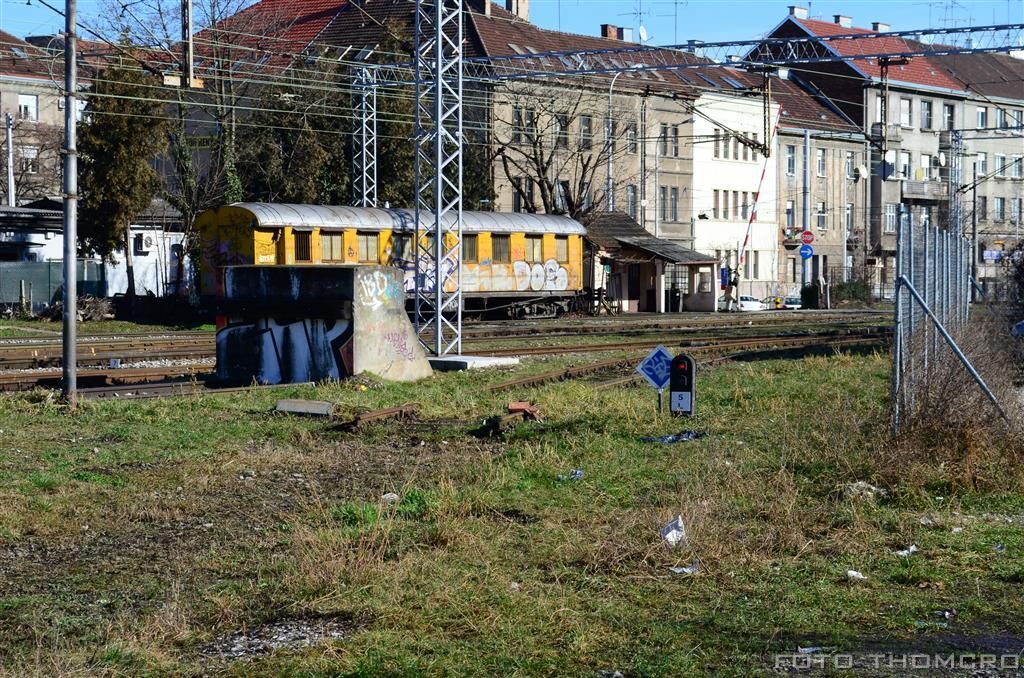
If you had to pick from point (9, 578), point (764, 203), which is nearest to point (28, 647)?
point (9, 578)

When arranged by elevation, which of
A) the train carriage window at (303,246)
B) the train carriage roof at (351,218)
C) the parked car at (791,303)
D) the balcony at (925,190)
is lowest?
the parked car at (791,303)

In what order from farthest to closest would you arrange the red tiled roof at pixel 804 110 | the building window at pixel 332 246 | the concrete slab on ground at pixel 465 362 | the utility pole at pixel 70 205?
the red tiled roof at pixel 804 110 → the building window at pixel 332 246 → the concrete slab on ground at pixel 465 362 → the utility pole at pixel 70 205

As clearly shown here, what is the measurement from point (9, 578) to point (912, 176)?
72664 millimetres

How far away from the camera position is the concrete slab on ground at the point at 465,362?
21656 mm

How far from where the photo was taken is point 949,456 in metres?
10.6

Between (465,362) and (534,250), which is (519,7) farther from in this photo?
(465,362)

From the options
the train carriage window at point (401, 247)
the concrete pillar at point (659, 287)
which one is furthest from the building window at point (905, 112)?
the train carriage window at point (401, 247)

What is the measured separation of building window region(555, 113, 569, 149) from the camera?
52.3 metres

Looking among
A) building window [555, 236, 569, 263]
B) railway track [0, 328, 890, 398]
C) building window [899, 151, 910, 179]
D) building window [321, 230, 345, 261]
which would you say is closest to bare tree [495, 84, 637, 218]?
building window [555, 236, 569, 263]

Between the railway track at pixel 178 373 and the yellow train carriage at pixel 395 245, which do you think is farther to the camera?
the yellow train carriage at pixel 395 245

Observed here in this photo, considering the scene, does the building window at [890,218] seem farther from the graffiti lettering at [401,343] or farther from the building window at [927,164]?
the graffiti lettering at [401,343]

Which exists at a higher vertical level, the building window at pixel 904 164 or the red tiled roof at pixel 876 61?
the red tiled roof at pixel 876 61

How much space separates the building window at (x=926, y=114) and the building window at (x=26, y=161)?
49607mm

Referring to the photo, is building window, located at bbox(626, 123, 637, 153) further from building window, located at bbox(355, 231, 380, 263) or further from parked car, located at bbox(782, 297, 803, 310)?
building window, located at bbox(355, 231, 380, 263)
